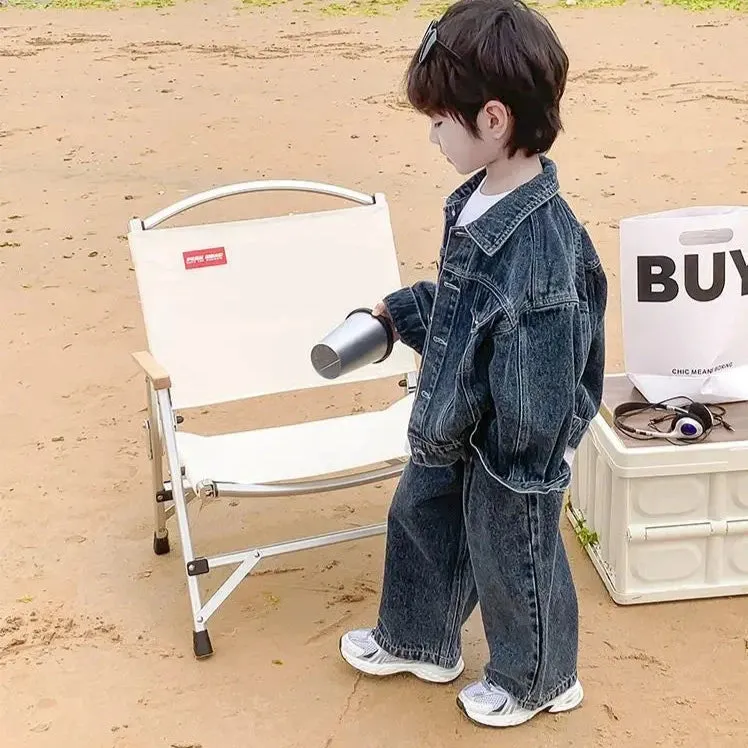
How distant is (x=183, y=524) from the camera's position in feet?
8.83

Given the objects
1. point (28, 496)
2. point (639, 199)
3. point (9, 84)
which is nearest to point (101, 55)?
point (9, 84)

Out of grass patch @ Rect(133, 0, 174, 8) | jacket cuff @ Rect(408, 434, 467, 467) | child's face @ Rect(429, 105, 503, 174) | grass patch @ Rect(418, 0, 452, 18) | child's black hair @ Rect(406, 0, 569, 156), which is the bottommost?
jacket cuff @ Rect(408, 434, 467, 467)

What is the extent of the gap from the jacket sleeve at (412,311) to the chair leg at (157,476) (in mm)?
917

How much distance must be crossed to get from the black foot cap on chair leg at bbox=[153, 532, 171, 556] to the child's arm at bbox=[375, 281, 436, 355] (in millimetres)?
1151

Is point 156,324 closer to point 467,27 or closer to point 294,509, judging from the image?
point 294,509

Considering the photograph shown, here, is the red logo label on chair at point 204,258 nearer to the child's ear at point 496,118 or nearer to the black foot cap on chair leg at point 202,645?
the black foot cap on chair leg at point 202,645

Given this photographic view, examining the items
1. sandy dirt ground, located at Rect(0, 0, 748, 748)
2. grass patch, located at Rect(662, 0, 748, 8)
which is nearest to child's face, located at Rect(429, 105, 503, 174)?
sandy dirt ground, located at Rect(0, 0, 748, 748)

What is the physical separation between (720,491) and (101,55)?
9948 mm

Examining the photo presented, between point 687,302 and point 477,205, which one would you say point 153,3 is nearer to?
point 687,302

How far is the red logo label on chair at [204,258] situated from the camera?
3.12 meters

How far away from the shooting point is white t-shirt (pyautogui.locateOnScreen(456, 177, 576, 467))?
2.06 m

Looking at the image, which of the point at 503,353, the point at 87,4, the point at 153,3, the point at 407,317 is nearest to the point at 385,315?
the point at 407,317

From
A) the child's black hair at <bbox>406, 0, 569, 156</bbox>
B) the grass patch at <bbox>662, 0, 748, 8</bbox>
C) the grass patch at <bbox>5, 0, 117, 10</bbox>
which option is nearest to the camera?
the child's black hair at <bbox>406, 0, 569, 156</bbox>

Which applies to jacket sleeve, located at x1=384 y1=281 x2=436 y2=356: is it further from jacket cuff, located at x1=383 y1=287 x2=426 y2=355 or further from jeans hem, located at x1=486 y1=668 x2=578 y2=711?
jeans hem, located at x1=486 y1=668 x2=578 y2=711
